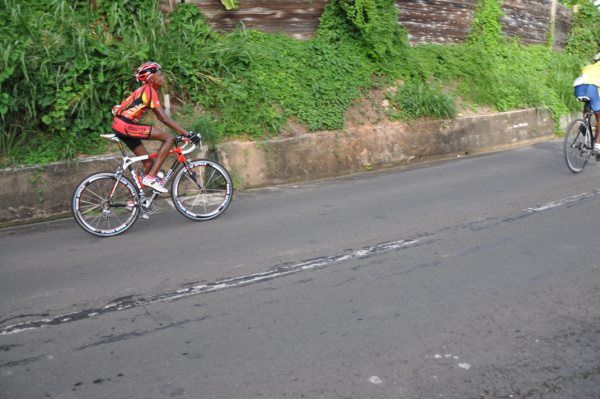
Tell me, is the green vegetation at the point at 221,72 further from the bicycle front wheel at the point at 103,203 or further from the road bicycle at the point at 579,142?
the road bicycle at the point at 579,142

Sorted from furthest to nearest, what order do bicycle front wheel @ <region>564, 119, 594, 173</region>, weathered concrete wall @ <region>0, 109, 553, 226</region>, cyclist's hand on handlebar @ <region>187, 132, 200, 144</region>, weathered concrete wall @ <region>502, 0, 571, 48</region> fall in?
weathered concrete wall @ <region>502, 0, 571, 48</region> → bicycle front wheel @ <region>564, 119, 594, 173</region> → weathered concrete wall @ <region>0, 109, 553, 226</region> → cyclist's hand on handlebar @ <region>187, 132, 200, 144</region>

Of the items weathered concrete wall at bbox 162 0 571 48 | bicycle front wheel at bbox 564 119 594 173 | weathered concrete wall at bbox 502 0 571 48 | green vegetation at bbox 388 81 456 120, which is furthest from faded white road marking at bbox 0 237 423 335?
weathered concrete wall at bbox 502 0 571 48

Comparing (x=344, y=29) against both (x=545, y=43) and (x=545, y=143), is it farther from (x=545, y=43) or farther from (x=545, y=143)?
(x=545, y=43)

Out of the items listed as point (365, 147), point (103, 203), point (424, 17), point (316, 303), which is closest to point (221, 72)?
point (365, 147)

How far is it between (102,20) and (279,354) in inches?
324

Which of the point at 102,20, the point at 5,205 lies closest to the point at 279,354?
the point at 5,205

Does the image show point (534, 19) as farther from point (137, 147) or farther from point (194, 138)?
point (137, 147)

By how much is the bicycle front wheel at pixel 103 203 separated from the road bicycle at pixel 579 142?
681 cm

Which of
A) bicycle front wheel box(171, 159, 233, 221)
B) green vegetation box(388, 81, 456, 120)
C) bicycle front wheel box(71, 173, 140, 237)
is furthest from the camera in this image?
green vegetation box(388, 81, 456, 120)

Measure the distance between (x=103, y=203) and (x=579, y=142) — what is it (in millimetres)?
7453

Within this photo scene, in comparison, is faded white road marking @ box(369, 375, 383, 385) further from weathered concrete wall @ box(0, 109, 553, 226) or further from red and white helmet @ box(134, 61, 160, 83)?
weathered concrete wall @ box(0, 109, 553, 226)

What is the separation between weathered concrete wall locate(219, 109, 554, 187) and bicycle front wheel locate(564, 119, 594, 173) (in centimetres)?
291

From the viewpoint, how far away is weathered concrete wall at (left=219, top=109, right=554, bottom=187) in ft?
33.0

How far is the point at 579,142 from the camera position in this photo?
9984mm
